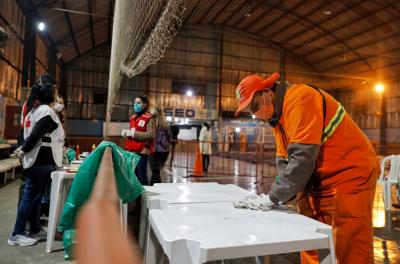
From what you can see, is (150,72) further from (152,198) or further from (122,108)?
(152,198)

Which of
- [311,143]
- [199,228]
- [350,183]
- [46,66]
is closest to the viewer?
[199,228]

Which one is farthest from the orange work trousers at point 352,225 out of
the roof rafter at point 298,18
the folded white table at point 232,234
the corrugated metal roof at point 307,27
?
the roof rafter at point 298,18

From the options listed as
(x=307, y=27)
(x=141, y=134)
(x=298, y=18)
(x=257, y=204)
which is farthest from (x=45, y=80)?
(x=307, y=27)

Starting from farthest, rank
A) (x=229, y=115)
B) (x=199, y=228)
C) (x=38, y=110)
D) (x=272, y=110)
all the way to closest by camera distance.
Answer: (x=229, y=115), (x=38, y=110), (x=272, y=110), (x=199, y=228)

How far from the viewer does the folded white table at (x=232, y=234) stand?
107cm

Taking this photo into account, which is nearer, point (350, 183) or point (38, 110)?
point (350, 183)

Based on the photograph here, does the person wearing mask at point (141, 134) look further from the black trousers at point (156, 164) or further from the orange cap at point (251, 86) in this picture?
the orange cap at point (251, 86)

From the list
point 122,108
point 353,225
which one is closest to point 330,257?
point 353,225

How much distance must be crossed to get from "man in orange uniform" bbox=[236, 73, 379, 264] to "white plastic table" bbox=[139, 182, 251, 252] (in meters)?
0.41

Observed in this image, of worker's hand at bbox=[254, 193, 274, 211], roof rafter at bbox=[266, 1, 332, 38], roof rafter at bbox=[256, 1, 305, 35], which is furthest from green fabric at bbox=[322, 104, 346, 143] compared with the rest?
roof rafter at bbox=[256, 1, 305, 35]

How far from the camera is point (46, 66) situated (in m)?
15.9

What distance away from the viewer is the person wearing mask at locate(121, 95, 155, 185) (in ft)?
15.5

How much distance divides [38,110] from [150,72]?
1861 cm

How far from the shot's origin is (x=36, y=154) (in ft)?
10.1
